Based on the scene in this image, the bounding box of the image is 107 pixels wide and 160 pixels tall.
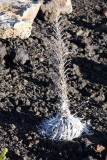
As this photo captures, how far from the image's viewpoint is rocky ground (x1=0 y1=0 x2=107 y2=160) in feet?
13.6

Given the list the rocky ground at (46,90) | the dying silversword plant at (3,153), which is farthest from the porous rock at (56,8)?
the dying silversword plant at (3,153)

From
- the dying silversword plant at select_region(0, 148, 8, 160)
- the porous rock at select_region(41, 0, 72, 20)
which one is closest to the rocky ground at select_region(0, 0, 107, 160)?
the porous rock at select_region(41, 0, 72, 20)

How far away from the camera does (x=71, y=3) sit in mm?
7113

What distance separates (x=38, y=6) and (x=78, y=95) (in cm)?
193

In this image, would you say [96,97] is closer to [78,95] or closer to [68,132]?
[78,95]

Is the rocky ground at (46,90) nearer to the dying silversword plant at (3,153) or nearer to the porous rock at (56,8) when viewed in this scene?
the porous rock at (56,8)

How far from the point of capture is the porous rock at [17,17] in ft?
19.2

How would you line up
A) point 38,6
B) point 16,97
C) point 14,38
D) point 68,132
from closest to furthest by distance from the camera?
point 68,132 → point 16,97 → point 14,38 → point 38,6

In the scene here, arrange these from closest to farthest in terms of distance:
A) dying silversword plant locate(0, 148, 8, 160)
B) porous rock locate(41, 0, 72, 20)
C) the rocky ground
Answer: dying silversword plant locate(0, 148, 8, 160) < the rocky ground < porous rock locate(41, 0, 72, 20)

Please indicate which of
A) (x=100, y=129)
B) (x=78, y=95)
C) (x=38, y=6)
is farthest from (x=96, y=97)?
(x=38, y=6)

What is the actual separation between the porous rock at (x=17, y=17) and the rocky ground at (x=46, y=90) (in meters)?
0.13

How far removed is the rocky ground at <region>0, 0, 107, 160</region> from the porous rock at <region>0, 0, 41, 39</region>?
130 mm

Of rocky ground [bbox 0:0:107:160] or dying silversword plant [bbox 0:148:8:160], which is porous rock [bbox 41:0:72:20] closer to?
rocky ground [bbox 0:0:107:160]

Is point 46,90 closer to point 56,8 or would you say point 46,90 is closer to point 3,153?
point 3,153
